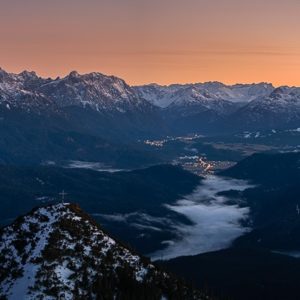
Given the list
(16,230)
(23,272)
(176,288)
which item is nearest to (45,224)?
(16,230)

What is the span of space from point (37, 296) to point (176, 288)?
40.3 meters

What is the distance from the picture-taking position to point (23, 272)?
146500 millimetres

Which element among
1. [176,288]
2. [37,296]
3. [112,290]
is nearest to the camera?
[37,296]

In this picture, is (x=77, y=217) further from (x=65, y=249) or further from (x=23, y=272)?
(x=23, y=272)

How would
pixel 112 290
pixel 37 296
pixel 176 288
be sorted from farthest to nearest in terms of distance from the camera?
pixel 176 288, pixel 112 290, pixel 37 296

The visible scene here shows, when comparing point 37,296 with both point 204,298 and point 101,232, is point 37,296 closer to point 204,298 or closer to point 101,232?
point 101,232

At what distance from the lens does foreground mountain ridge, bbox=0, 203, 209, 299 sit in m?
143

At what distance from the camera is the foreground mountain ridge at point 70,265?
143 metres

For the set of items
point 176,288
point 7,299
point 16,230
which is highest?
point 16,230

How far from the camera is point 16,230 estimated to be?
16288cm

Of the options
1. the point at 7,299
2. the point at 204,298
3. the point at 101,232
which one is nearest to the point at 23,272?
the point at 7,299

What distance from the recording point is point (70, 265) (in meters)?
150

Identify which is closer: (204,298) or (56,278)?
(56,278)

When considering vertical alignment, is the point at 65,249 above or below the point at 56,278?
above
